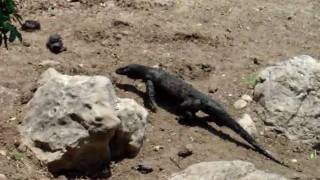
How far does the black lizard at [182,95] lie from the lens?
6898 millimetres

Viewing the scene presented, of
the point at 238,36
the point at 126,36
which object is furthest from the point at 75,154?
the point at 238,36

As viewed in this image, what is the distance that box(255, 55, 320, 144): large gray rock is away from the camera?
7016mm

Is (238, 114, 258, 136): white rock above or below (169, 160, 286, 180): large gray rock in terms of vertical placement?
below

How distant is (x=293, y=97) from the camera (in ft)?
23.8

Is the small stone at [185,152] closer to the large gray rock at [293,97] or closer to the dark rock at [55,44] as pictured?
the large gray rock at [293,97]

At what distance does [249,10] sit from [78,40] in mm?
2420

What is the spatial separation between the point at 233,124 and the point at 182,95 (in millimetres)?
663

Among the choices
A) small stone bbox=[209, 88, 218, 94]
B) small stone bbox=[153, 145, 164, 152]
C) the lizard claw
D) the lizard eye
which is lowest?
small stone bbox=[153, 145, 164, 152]

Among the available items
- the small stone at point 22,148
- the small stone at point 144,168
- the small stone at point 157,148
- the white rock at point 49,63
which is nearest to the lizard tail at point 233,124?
the small stone at point 157,148

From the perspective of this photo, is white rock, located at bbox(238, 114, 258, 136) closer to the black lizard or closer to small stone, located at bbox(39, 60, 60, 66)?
the black lizard

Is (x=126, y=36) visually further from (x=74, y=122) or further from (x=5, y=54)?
(x=74, y=122)

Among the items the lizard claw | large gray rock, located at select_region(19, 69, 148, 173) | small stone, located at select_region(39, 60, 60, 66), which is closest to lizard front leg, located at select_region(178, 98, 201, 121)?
the lizard claw

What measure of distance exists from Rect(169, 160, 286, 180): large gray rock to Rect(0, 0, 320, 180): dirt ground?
0.23 meters

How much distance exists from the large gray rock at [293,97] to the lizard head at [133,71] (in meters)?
1.24
